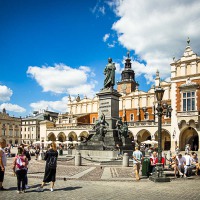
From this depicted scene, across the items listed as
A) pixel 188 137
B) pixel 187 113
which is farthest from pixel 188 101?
pixel 188 137

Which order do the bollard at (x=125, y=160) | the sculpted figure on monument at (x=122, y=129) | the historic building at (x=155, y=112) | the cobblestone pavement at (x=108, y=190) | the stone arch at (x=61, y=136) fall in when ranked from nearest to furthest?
1. the cobblestone pavement at (x=108, y=190)
2. the bollard at (x=125, y=160)
3. the sculpted figure on monument at (x=122, y=129)
4. the historic building at (x=155, y=112)
5. the stone arch at (x=61, y=136)

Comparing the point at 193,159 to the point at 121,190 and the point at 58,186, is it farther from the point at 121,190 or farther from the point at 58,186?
the point at 58,186

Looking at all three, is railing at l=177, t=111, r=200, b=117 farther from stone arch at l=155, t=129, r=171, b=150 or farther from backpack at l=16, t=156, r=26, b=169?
backpack at l=16, t=156, r=26, b=169

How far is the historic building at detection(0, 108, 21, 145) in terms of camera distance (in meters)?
86.9

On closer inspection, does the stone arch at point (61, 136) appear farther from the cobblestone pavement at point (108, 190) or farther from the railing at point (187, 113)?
the cobblestone pavement at point (108, 190)

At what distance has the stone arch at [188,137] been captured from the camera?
140 ft

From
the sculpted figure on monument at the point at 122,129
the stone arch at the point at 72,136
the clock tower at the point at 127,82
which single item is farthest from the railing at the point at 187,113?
the clock tower at the point at 127,82

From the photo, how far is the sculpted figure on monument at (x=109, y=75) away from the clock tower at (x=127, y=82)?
1948 inches

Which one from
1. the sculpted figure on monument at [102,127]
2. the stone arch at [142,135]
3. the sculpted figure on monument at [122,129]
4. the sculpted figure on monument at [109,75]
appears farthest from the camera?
the stone arch at [142,135]

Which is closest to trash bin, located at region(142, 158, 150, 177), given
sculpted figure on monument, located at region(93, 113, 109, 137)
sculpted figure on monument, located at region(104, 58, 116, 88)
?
sculpted figure on monument, located at region(93, 113, 109, 137)

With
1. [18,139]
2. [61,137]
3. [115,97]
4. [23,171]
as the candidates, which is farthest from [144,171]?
[18,139]

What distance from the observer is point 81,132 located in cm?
6066

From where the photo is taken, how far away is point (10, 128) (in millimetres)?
88625

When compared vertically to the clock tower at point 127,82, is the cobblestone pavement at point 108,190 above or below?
below
